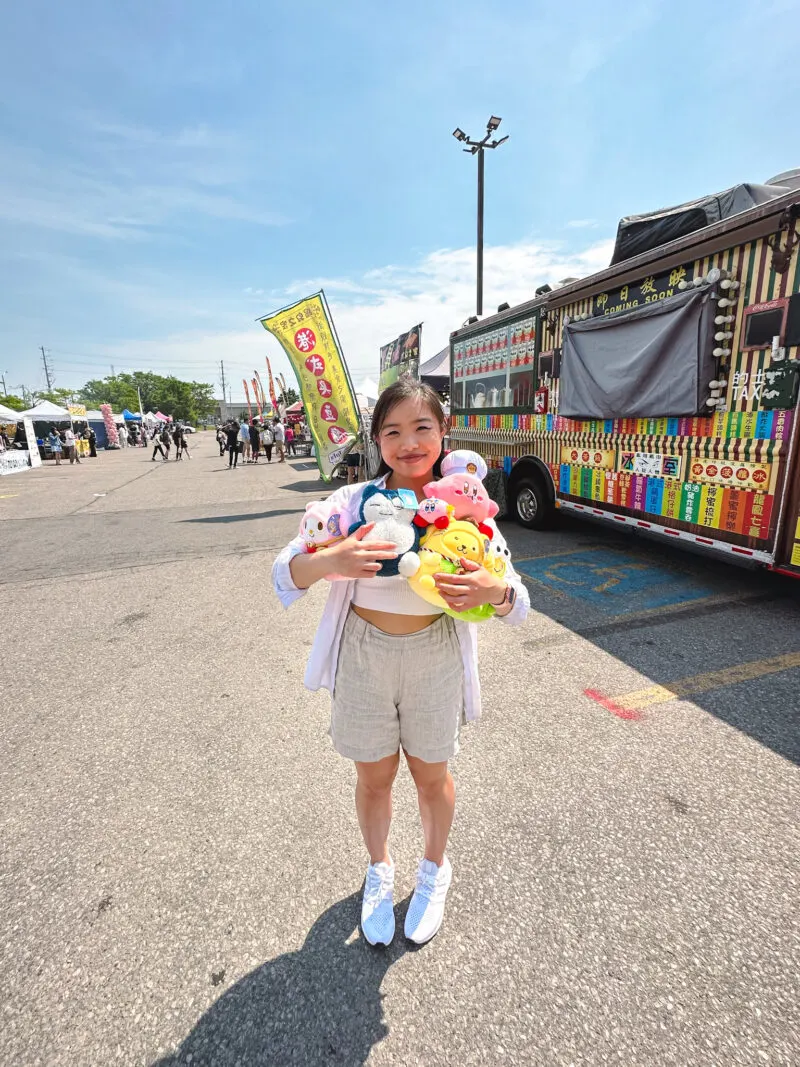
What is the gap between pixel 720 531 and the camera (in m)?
4.31

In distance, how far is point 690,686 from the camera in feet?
10.4

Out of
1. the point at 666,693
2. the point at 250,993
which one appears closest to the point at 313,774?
the point at 250,993

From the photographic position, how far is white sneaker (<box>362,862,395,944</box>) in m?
1.68

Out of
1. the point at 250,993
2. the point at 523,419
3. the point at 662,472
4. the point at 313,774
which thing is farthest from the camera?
the point at 523,419

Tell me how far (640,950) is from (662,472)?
4.04 m

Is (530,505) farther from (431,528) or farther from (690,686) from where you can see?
(431,528)

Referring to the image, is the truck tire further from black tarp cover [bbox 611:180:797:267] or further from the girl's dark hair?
the girl's dark hair

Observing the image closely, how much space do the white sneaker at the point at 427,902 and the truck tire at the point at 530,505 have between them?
5.51m

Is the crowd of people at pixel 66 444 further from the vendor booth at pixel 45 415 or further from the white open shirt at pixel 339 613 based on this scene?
the white open shirt at pixel 339 613

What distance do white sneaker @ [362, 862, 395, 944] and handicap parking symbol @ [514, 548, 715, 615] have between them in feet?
10.1

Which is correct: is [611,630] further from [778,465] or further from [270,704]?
[270,704]

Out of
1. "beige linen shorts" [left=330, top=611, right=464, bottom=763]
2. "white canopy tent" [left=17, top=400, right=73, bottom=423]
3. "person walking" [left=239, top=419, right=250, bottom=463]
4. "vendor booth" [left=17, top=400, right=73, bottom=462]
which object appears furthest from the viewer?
"white canopy tent" [left=17, top=400, right=73, bottom=423]

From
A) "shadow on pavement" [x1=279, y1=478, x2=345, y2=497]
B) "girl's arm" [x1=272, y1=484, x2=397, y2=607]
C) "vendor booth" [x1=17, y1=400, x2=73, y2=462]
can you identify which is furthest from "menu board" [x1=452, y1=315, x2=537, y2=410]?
"vendor booth" [x1=17, y1=400, x2=73, y2=462]

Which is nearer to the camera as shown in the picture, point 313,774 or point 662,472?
point 313,774
